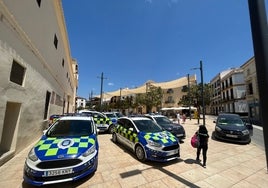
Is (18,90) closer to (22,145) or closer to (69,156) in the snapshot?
(22,145)

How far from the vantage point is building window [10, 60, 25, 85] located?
5.08 metres

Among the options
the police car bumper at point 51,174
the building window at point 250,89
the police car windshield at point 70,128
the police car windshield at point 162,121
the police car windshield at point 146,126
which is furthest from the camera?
the building window at point 250,89

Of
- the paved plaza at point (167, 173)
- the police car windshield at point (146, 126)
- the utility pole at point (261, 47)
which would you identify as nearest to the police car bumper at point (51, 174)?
the paved plaza at point (167, 173)

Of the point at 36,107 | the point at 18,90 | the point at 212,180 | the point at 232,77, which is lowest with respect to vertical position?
the point at 212,180

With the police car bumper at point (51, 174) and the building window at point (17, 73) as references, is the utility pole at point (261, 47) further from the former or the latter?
the building window at point (17, 73)

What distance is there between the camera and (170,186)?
3.74m

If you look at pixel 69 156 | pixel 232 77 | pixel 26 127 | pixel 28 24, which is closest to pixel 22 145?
pixel 26 127

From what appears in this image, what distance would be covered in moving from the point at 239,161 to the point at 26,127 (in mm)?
9303

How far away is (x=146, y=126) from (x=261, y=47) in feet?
16.2

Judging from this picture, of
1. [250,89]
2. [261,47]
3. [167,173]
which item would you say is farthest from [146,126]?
[250,89]

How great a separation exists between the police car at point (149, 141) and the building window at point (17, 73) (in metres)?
4.89

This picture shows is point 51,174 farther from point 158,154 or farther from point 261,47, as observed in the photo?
point 261,47

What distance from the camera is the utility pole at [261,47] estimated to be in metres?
2.30

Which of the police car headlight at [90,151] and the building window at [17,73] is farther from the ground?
the building window at [17,73]
